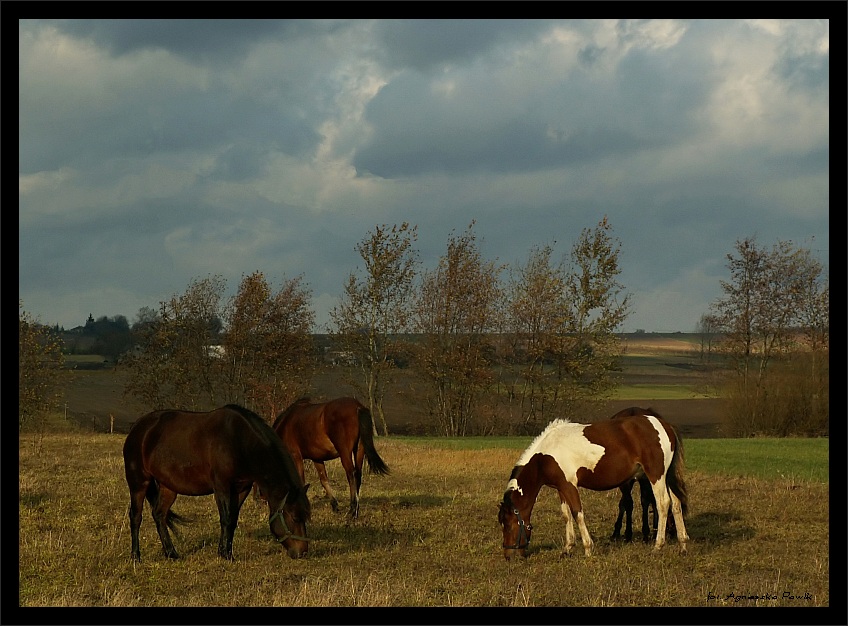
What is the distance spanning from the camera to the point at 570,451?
10.0 meters

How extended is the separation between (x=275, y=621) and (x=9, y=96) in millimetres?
5069

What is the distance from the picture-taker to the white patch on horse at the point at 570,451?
9.97 meters

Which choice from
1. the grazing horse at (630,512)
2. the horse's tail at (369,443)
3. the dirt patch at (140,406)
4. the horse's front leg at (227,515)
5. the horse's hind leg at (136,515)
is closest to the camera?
the horse's front leg at (227,515)

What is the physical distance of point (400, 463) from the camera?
2178cm

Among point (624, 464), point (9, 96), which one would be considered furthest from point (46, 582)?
point (624, 464)

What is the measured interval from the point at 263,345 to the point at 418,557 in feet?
111

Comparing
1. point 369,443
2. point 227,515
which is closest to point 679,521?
point 369,443

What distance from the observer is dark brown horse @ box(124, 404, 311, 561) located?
9.30m

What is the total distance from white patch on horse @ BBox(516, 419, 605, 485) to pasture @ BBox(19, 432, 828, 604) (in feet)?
3.75

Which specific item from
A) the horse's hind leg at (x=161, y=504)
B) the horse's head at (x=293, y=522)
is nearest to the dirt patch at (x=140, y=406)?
the horse's hind leg at (x=161, y=504)

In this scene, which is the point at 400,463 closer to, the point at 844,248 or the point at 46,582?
the point at 46,582

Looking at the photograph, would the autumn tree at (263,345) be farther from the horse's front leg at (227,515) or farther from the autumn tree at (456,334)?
the horse's front leg at (227,515)

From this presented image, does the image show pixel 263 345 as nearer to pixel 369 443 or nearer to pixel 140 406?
pixel 140 406

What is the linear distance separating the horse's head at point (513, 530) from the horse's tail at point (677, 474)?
2.37 meters
